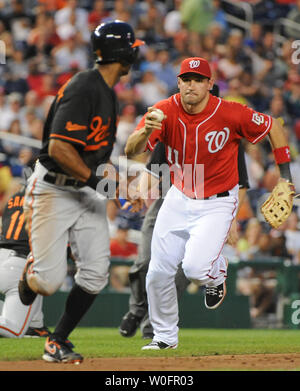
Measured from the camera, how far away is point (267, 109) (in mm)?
13938

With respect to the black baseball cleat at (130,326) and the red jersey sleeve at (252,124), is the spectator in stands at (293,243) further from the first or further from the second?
the red jersey sleeve at (252,124)

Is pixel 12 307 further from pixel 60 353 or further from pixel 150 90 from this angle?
pixel 150 90

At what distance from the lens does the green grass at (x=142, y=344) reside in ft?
19.9

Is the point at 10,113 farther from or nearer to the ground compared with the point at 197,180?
farther from the ground

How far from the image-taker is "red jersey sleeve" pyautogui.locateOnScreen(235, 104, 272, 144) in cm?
621

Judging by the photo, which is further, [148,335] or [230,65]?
[230,65]

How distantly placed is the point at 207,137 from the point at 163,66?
7.80m

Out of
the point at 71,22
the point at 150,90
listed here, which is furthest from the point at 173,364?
the point at 71,22

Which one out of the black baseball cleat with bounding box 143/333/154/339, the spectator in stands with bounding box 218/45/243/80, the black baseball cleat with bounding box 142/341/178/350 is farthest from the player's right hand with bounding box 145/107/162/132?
the spectator in stands with bounding box 218/45/243/80

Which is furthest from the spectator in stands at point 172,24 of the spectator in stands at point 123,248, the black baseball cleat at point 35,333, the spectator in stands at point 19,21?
the black baseball cleat at point 35,333

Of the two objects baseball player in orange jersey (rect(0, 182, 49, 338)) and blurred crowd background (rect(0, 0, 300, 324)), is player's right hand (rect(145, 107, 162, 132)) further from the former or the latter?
blurred crowd background (rect(0, 0, 300, 324))

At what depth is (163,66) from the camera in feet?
45.3

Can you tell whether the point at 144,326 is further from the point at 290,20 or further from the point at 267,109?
the point at 290,20

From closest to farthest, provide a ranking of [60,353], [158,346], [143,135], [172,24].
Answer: [60,353]
[143,135]
[158,346]
[172,24]
